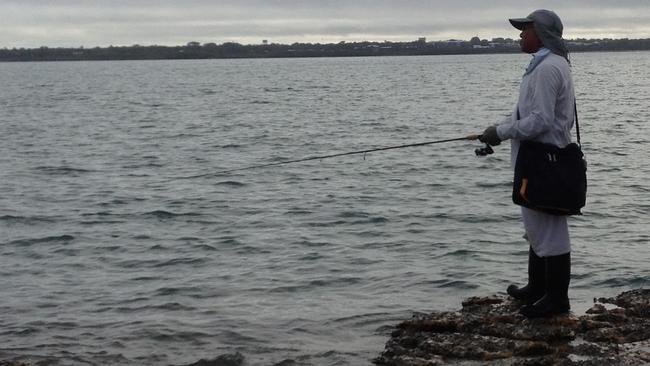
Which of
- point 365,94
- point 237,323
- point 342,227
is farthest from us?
point 365,94

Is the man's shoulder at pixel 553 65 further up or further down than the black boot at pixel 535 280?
further up

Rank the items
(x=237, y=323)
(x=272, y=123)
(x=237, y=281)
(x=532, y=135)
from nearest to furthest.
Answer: (x=532, y=135) < (x=237, y=323) < (x=237, y=281) < (x=272, y=123)

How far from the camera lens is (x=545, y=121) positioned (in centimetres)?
656

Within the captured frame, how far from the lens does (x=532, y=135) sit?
21.7 feet

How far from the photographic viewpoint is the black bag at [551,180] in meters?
6.62

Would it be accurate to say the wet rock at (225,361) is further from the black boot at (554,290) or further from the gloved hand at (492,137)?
the gloved hand at (492,137)

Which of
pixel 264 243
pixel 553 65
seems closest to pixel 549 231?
pixel 553 65

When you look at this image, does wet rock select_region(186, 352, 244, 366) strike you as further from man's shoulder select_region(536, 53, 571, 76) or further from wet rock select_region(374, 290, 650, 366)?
man's shoulder select_region(536, 53, 571, 76)

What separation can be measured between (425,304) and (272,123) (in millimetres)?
25240

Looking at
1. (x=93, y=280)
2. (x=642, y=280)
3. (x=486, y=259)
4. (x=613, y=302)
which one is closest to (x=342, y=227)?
(x=486, y=259)

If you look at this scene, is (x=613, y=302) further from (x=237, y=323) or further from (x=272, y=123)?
(x=272, y=123)

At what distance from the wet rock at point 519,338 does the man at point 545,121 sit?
0.23m

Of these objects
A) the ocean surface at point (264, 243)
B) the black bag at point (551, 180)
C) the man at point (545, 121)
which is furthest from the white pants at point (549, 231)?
the ocean surface at point (264, 243)

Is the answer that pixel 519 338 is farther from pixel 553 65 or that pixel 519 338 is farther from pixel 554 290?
pixel 553 65
